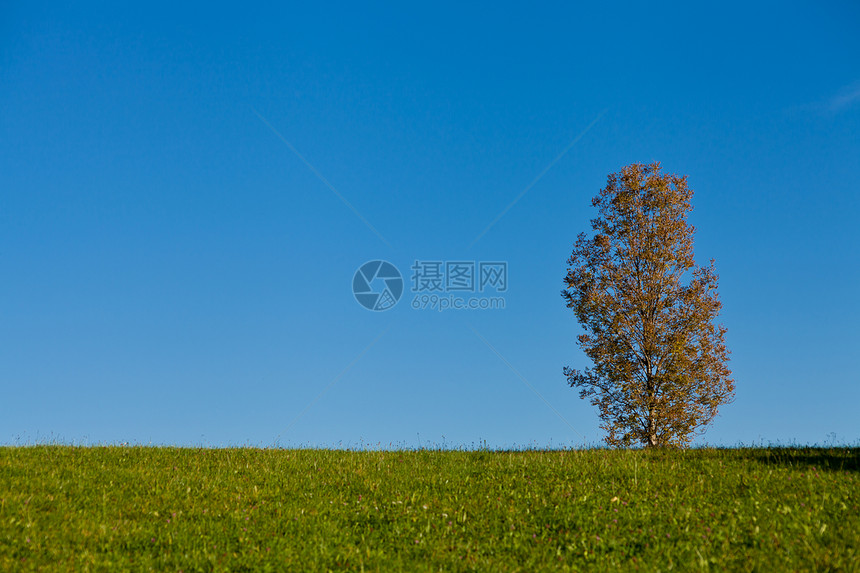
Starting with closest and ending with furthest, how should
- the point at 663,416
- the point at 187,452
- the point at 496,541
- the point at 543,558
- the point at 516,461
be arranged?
the point at 543,558
the point at 496,541
the point at 516,461
the point at 187,452
the point at 663,416

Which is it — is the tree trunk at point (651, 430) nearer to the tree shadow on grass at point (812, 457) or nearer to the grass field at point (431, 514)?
the tree shadow on grass at point (812, 457)

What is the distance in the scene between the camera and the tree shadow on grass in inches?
561

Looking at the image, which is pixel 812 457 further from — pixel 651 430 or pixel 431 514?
pixel 431 514

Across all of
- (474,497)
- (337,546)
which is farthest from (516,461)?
(337,546)

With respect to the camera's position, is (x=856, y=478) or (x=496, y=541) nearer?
(x=496, y=541)

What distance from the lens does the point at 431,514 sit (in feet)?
35.8

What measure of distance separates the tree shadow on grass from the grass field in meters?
0.13

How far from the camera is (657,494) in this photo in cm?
1184

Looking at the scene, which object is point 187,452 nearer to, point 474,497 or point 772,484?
point 474,497

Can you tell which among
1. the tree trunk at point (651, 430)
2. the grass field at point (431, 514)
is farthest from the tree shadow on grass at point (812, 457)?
the tree trunk at point (651, 430)

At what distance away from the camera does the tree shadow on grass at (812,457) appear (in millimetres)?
14258

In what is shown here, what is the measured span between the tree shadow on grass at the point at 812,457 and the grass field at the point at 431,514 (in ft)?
0.42

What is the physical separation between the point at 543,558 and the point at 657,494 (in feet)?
12.6

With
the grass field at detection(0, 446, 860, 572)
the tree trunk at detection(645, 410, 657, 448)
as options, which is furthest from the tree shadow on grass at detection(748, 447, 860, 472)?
the tree trunk at detection(645, 410, 657, 448)
